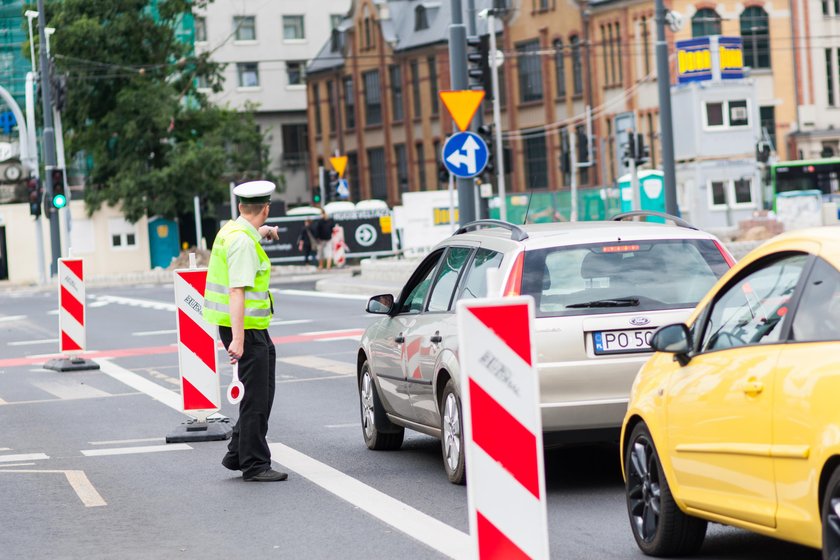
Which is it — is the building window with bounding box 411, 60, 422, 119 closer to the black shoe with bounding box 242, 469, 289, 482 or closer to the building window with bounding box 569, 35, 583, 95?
the building window with bounding box 569, 35, 583, 95

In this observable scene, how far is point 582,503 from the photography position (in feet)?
29.2

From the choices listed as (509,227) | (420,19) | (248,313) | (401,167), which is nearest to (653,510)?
(509,227)

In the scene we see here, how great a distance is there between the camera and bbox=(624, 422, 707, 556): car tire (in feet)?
23.2

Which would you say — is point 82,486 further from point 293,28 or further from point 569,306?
point 293,28

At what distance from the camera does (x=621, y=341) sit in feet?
29.7

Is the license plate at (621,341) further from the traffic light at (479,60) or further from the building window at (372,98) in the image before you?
the building window at (372,98)

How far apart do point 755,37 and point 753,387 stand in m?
67.9

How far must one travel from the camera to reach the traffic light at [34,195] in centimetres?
5181

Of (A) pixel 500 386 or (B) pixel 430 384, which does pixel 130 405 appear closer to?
(B) pixel 430 384

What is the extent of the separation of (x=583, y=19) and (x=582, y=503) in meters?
65.8

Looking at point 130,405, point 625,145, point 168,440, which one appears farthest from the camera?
point 625,145

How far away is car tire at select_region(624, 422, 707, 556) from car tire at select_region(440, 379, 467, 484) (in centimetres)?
190

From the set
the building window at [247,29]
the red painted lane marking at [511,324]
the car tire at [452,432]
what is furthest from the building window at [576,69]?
the red painted lane marking at [511,324]

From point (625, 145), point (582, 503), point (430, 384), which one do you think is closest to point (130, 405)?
point (430, 384)
